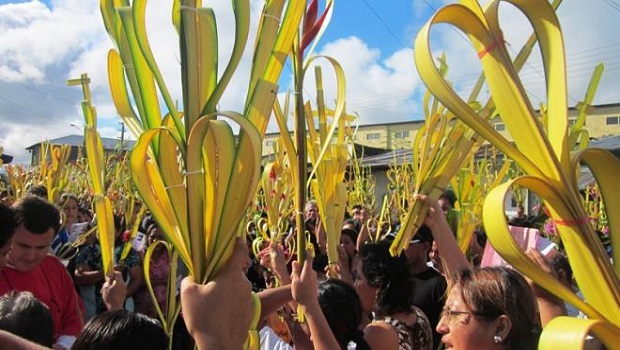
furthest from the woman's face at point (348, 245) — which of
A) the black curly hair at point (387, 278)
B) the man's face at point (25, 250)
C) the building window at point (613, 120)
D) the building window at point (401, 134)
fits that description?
the building window at point (401, 134)

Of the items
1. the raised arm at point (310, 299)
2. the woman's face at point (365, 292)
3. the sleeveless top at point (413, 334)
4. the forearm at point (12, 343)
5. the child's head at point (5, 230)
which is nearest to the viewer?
the forearm at point (12, 343)

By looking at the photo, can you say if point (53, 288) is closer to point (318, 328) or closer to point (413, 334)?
point (318, 328)

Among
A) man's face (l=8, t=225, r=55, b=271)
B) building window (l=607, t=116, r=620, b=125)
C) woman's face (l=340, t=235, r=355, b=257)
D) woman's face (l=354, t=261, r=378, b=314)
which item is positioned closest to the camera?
man's face (l=8, t=225, r=55, b=271)

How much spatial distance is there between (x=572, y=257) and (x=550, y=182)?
0.51 feet

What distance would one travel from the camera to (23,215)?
8.95 feet

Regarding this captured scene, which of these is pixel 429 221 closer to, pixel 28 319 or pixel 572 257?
pixel 572 257

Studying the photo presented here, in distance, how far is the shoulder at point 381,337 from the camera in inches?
90.8

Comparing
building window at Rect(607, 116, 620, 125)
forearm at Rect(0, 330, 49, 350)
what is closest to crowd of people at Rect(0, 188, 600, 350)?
forearm at Rect(0, 330, 49, 350)

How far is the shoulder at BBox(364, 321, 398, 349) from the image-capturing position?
2.31 m

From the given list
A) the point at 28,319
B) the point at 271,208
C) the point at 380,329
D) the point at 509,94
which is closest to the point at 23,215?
the point at 28,319

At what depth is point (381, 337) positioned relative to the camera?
233 cm

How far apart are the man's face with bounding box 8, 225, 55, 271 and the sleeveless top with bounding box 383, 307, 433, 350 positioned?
183 cm

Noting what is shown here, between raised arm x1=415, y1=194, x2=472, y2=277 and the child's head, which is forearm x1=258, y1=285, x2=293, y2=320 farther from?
the child's head

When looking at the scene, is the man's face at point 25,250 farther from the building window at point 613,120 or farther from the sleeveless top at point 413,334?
the building window at point 613,120
